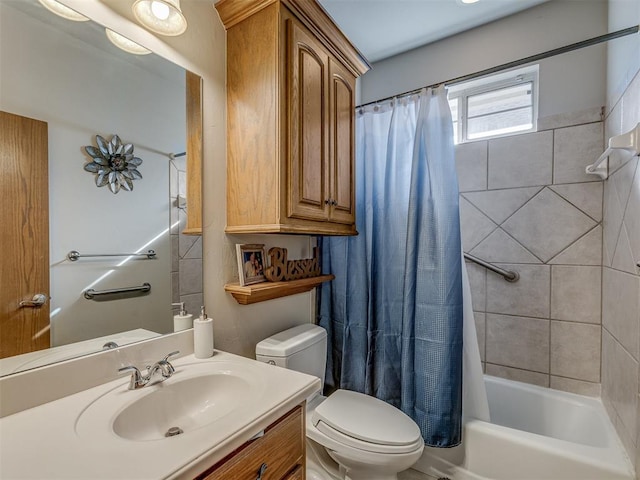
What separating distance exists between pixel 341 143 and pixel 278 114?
0.47 metres

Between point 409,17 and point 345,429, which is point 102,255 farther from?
point 409,17

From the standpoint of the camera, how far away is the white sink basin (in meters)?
0.74

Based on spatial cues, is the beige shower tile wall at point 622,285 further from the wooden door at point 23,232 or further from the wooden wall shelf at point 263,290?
the wooden door at point 23,232

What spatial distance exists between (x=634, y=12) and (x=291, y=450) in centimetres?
209

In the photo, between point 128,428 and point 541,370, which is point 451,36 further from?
point 128,428

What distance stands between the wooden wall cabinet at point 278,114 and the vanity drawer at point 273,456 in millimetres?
635

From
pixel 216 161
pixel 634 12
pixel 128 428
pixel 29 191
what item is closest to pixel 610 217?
pixel 634 12

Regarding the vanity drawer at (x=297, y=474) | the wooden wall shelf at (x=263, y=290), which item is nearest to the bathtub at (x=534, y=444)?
the vanity drawer at (x=297, y=474)

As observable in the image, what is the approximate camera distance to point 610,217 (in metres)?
1.49

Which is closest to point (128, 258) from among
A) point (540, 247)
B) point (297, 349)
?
point (297, 349)


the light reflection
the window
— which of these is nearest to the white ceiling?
the window

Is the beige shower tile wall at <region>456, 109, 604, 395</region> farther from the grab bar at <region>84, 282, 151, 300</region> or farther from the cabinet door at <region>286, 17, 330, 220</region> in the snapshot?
the grab bar at <region>84, 282, 151, 300</region>

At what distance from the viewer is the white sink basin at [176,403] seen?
74cm

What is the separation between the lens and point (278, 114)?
1143mm
